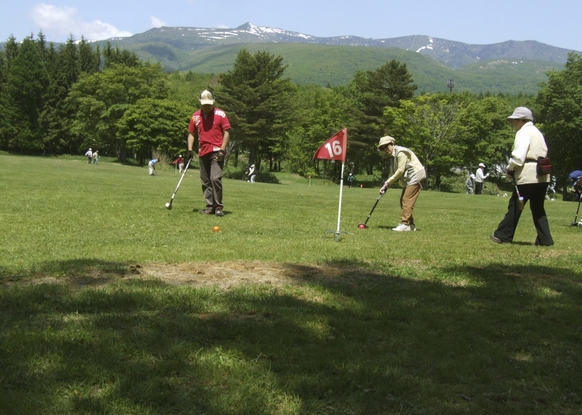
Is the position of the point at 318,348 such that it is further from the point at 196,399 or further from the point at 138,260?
the point at 138,260

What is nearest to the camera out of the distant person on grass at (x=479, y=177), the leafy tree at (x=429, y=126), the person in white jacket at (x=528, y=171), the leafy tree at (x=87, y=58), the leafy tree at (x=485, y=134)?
the person in white jacket at (x=528, y=171)

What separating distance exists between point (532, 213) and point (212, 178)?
253 inches

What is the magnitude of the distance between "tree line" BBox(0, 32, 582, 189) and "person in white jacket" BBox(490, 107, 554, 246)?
1931 inches

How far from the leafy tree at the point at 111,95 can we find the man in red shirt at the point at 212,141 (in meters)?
69.2

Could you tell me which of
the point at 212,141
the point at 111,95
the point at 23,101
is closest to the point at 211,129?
the point at 212,141

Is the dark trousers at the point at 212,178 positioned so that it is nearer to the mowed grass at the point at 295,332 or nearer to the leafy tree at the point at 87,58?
the mowed grass at the point at 295,332

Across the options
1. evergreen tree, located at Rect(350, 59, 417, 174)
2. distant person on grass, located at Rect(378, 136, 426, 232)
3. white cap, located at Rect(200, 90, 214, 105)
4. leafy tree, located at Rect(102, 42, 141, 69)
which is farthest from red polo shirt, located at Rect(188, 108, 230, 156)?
leafy tree, located at Rect(102, 42, 141, 69)

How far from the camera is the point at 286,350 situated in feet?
13.8

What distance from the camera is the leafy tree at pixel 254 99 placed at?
2299 inches

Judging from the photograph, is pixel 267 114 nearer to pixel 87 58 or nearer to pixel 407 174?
pixel 407 174

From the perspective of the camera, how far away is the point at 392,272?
7156 mm

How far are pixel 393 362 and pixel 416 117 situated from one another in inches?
2476

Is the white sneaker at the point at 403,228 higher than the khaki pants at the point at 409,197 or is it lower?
lower

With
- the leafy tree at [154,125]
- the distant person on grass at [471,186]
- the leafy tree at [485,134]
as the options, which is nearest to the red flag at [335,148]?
the distant person on grass at [471,186]
